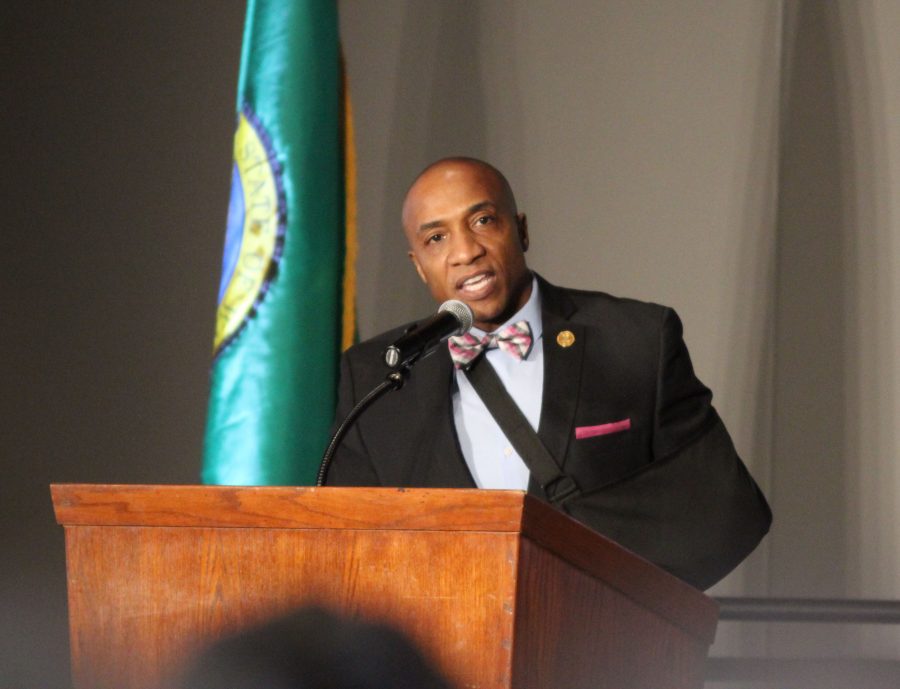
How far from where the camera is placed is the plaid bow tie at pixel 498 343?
2402 millimetres

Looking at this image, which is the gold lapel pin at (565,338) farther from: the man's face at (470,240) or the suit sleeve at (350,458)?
the suit sleeve at (350,458)

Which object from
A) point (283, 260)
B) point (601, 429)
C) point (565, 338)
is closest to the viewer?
point (601, 429)

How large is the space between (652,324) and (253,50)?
147cm

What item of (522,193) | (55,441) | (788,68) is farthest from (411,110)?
(55,441)

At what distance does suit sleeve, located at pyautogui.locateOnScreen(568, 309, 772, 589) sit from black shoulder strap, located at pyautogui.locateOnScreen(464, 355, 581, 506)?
7 centimetres

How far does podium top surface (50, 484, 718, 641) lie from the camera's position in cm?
138

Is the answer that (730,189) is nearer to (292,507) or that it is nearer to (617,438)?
(617,438)

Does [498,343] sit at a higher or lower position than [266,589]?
higher

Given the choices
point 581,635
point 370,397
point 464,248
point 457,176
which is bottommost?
point 581,635

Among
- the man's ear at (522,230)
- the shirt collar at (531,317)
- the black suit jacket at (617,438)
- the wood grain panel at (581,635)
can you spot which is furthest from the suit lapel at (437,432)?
the wood grain panel at (581,635)

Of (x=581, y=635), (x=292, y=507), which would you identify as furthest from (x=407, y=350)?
(x=581, y=635)

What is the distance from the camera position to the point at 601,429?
235 centimetres

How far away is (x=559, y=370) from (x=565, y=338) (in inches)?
3.3

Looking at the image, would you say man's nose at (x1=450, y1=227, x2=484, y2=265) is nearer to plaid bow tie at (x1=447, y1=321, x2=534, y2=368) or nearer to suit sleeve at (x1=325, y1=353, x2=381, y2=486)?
plaid bow tie at (x1=447, y1=321, x2=534, y2=368)
